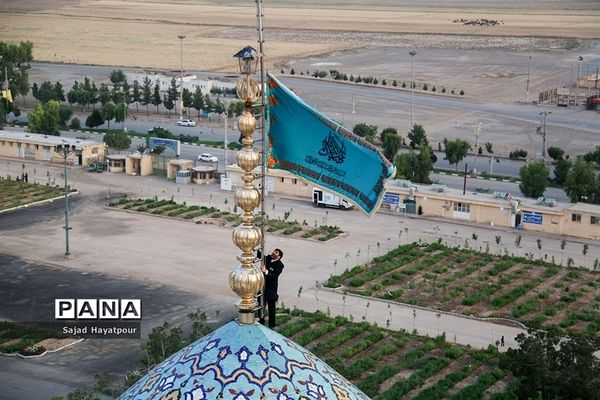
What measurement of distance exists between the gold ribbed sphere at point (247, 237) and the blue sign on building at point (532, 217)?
29558 millimetres

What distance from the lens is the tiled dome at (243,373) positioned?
5.93 meters

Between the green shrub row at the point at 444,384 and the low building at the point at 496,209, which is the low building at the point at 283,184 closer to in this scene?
the low building at the point at 496,209

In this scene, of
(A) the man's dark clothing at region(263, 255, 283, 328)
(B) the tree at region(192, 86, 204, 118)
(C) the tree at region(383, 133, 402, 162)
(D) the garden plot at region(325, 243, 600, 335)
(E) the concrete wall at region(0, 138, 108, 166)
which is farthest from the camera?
(B) the tree at region(192, 86, 204, 118)

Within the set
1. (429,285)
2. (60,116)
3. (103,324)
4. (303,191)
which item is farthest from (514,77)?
(103,324)

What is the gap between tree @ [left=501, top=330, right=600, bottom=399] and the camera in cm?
1766

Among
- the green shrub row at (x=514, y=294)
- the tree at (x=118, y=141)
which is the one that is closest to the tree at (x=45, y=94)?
the tree at (x=118, y=141)

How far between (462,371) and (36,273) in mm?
11887

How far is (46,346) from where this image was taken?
23.2 meters

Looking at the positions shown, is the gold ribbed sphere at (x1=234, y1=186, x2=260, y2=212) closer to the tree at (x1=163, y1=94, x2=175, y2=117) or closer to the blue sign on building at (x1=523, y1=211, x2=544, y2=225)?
the blue sign on building at (x1=523, y1=211, x2=544, y2=225)

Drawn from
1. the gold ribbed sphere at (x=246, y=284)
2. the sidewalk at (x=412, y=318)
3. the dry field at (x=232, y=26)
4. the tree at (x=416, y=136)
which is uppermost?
the dry field at (x=232, y=26)

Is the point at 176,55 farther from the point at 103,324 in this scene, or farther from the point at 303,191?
the point at 103,324

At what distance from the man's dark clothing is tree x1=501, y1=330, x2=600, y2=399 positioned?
34.7ft

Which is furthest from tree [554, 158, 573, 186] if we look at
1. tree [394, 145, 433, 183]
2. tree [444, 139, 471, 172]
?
tree [394, 145, 433, 183]

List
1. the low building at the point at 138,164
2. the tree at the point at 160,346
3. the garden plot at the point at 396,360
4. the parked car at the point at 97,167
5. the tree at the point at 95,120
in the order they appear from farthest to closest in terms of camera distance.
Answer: the tree at the point at 95,120 < the parked car at the point at 97,167 < the low building at the point at 138,164 < the garden plot at the point at 396,360 < the tree at the point at 160,346
